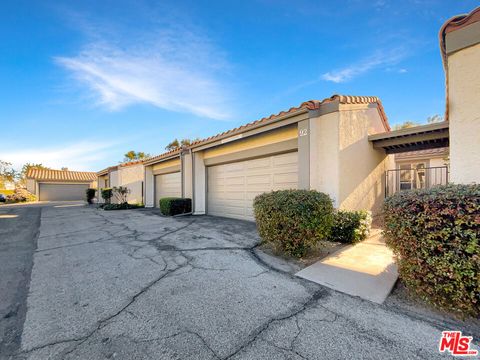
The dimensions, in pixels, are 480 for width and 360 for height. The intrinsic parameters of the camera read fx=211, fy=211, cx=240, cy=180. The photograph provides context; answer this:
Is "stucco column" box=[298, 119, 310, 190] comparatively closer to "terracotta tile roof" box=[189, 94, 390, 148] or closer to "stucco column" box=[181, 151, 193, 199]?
"terracotta tile roof" box=[189, 94, 390, 148]

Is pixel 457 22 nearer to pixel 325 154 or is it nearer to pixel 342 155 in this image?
pixel 342 155

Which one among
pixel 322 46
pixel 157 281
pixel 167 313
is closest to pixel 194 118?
pixel 322 46

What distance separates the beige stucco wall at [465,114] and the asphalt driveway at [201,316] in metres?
3.05

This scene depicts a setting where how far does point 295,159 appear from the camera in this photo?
22.7ft

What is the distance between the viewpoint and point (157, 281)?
3404 millimetres

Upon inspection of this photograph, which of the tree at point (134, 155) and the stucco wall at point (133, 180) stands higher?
the tree at point (134, 155)

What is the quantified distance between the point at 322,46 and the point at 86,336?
31.6ft

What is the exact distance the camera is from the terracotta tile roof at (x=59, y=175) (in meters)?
28.2

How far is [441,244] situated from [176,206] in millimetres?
9715

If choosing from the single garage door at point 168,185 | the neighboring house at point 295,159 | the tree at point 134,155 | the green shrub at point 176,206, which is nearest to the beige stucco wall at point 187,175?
the neighboring house at point 295,159

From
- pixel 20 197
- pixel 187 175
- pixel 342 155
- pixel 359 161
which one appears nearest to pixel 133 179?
pixel 187 175

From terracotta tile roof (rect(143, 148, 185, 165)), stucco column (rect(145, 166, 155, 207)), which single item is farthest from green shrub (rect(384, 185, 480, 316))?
stucco column (rect(145, 166, 155, 207))

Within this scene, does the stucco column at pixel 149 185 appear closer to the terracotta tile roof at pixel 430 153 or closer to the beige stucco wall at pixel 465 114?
the beige stucco wall at pixel 465 114

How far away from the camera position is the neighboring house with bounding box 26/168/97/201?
27.8 metres
